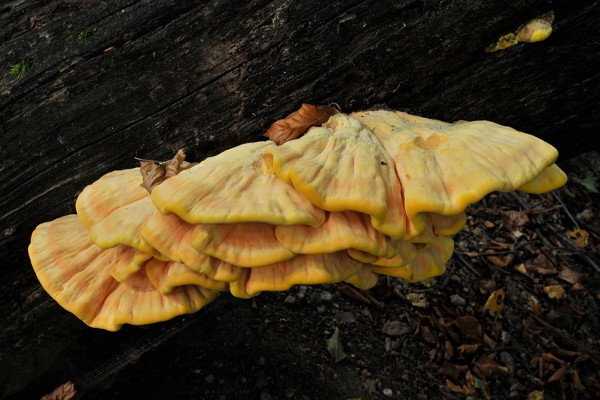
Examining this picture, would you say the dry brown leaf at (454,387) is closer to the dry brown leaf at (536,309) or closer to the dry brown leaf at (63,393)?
the dry brown leaf at (536,309)

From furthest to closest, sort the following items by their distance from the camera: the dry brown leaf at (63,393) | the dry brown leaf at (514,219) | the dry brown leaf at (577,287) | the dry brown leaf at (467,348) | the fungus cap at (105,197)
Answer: the dry brown leaf at (514,219) → the dry brown leaf at (577,287) → the dry brown leaf at (467,348) → the dry brown leaf at (63,393) → the fungus cap at (105,197)

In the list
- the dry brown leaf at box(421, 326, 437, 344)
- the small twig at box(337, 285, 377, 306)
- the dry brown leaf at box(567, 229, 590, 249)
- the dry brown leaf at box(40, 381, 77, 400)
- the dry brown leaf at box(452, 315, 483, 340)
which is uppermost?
the dry brown leaf at box(40, 381, 77, 400)

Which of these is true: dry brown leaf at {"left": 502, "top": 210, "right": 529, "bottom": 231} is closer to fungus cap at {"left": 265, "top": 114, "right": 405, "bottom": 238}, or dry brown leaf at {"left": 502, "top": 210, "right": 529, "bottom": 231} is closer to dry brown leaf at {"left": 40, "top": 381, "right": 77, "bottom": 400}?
fungus cap at {"left": 265, "top": 114, "right": 405, "bottom": 238}

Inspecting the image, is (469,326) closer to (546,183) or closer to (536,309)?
(536,309)

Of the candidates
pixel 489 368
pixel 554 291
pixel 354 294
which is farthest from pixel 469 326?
pixel 554 291

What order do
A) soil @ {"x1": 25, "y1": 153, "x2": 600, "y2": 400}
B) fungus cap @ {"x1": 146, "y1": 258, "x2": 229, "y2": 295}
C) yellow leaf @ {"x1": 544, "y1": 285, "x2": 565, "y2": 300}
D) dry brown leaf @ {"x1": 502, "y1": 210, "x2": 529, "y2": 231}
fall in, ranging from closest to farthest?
1. fungus cap @ {"x1": 146, "y1": 258, "x2": 229, "y2": 295}
2. soil @ {"x1": 25, "y1": 153, "x2": 600, "y2": 400}
3. yellow leaf @ {"x1": 544, "y1": 285, "x2": 565, "y2": 300}
4. dry brown leaf @ {"x1": 502, "y1": 210, "x2": 529, "y2": 231}

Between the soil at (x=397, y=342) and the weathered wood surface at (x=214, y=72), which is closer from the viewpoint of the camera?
the weathered wood surface at (x=214, y=72)

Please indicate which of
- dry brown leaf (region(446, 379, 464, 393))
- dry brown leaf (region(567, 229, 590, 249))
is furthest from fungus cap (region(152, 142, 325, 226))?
dry brown leaf (region(567, 229, 590, 249))

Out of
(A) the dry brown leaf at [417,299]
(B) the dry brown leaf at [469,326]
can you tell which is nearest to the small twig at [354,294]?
(A) the dry brown leaf at [417,299]

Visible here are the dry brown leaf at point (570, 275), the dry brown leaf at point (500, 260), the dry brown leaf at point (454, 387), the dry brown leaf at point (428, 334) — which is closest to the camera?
the dry brown leaf at point (454, 387)
